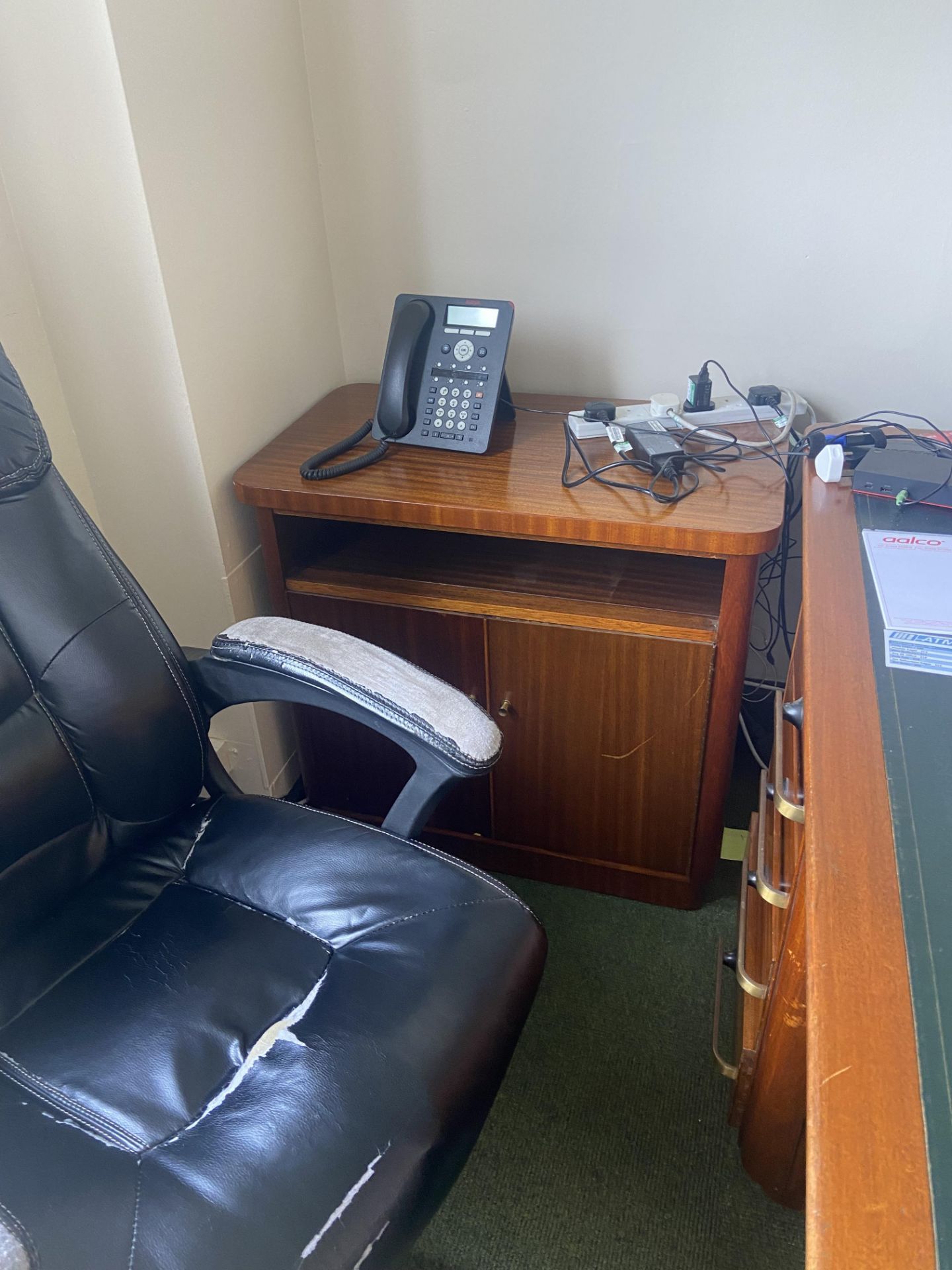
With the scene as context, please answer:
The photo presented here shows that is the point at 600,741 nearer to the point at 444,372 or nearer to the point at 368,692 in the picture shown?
the point at 368,692

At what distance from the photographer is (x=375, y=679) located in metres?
0.86

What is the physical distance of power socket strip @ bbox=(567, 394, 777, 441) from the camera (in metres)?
1.24

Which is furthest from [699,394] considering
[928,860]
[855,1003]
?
[855,1003]

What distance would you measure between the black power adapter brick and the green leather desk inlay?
35 cm

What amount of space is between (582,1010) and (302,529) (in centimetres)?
83

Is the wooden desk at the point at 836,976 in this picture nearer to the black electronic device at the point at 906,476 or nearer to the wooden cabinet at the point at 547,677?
the black electronic device at the point at 906,476

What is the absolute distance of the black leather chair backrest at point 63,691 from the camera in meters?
0.84

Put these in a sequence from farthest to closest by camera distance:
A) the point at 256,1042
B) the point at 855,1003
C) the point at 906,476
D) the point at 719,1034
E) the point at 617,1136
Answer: the point at 719,1034
the point at 617,1136
the point at 906,476
the point at 256,1042
the point at 855,1003

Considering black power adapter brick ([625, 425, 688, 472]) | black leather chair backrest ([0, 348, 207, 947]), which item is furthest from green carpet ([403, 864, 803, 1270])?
black power adapter brick ([625, 425, 688, 472])

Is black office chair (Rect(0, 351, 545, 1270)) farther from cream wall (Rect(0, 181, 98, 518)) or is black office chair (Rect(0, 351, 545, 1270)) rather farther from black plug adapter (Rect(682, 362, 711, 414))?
black plug adapter (Rect(682, 362, 711, 414))

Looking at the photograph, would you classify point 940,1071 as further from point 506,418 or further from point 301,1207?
point 506,418

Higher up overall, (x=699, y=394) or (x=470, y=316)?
(x=470, y=316)

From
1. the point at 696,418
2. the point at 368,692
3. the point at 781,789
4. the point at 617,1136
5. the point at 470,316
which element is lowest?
the point at 617,1136

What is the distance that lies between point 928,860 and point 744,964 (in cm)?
52
